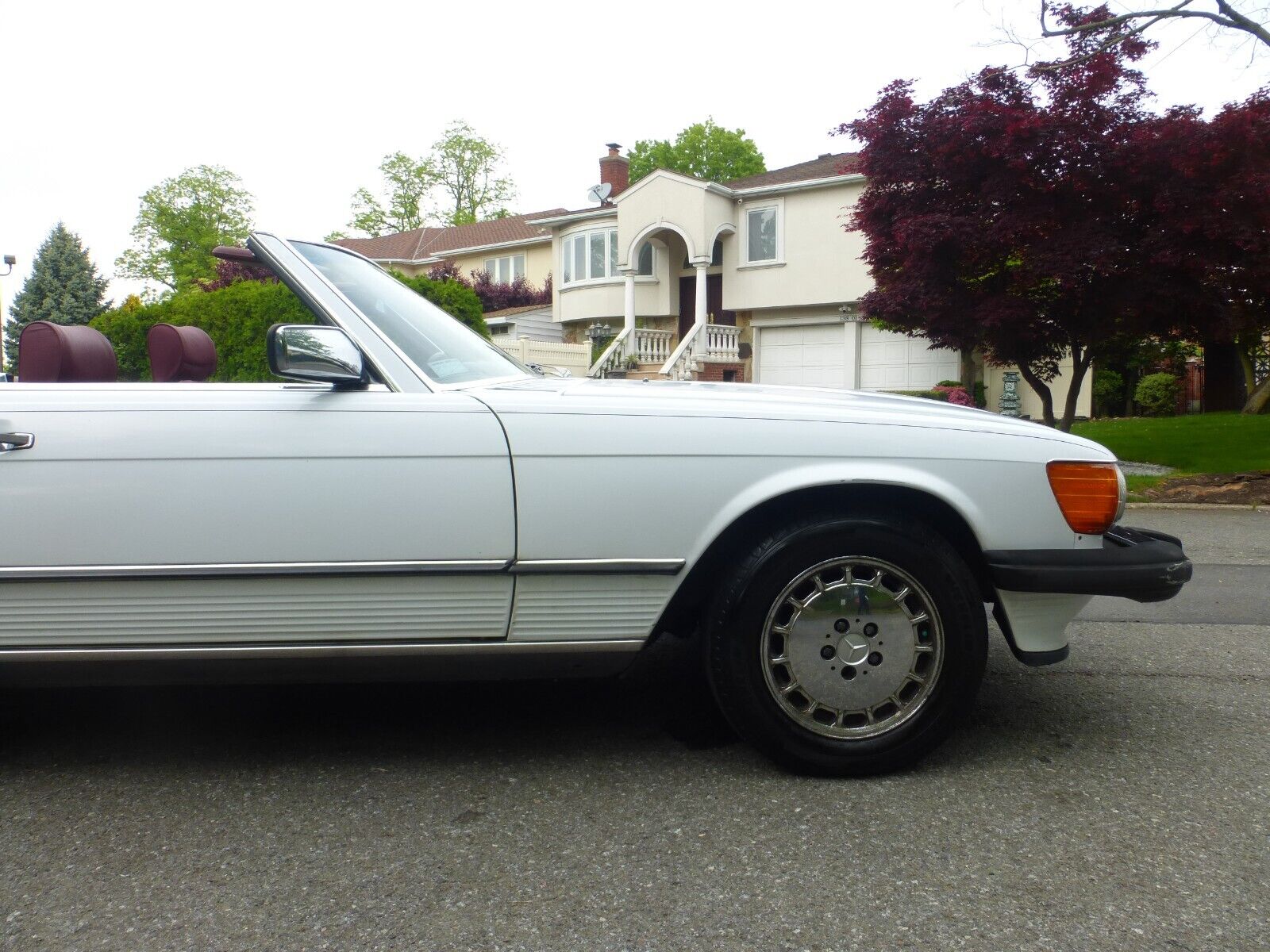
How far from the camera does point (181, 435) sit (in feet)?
9.04

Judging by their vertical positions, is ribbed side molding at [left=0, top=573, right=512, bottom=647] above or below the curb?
above

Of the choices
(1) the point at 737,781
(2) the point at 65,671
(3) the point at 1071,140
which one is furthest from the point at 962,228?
(2) the point at 65,671

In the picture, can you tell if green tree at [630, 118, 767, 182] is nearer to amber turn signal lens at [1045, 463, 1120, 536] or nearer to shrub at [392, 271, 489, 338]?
shrub at [392, 271, 489, 338]

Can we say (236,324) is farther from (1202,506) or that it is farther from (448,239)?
(448,239)

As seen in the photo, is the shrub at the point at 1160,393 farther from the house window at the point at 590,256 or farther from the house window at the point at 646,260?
the house window at the point at 590,256

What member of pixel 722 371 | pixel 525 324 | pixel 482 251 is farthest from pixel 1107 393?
pixel 482 251

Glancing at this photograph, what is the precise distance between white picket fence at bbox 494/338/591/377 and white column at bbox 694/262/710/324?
10.7 feet

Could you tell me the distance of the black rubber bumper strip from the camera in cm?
286

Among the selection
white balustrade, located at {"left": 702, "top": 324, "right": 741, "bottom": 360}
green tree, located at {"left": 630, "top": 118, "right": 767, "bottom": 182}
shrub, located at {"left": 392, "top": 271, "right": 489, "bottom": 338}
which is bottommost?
white balustrade, located at {"left": 702, "top": 324, "right": 741, "bottom": 360}

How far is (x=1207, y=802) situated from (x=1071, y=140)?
1013 cm

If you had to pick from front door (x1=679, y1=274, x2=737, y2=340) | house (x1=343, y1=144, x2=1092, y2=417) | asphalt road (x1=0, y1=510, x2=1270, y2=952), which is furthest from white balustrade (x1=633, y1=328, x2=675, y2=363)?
asphalt road (x1=0, y1=510, x2=1270, y2=952)

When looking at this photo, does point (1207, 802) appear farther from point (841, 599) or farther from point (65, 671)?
point (65, 671)

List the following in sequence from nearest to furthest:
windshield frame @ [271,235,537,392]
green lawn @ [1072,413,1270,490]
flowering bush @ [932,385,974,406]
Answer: windshield frame @ [271,235,537,392], green lawn @ [1072,413,1270,490], flowering bush @ [932,385,974,406]

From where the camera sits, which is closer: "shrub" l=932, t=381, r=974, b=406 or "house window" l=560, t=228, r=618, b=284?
"shrub" l=932, t=381, r=974, b=406
